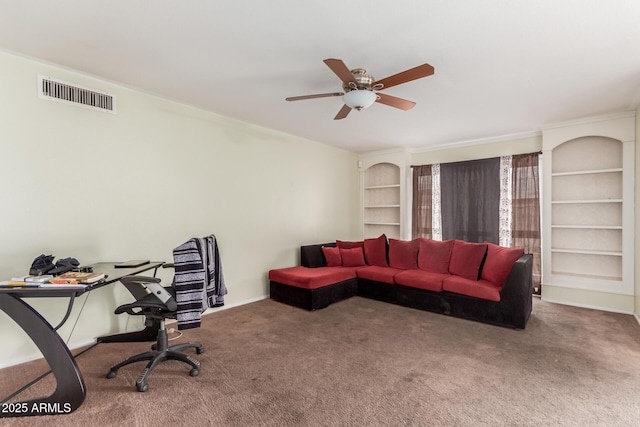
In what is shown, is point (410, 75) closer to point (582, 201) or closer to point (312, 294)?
point (312, 294)

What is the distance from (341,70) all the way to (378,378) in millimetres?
2289

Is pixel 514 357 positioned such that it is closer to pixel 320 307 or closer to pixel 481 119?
pixel 320 307

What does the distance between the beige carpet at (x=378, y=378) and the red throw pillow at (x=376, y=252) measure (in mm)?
1523

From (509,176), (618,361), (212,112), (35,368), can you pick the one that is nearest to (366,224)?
(509,176)

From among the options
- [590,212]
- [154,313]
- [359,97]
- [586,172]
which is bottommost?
[154,313]

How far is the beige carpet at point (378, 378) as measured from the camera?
6.11 feet

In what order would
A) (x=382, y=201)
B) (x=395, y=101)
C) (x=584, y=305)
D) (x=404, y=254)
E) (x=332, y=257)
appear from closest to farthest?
(x=395, y=101) < (x=584, y=305) < (x=404, y=254) < (x=332, y=257) < (x=382, y=201)

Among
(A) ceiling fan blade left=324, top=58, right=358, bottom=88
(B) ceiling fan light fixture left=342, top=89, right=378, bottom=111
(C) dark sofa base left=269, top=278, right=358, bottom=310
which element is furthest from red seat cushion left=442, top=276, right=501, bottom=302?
(A) ceiling fan blade left=324, top=58, right=358, bottom=88

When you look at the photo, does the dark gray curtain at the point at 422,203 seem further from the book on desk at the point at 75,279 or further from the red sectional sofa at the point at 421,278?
the book on desk at the point at 75,279

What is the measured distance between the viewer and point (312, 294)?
3.92 m

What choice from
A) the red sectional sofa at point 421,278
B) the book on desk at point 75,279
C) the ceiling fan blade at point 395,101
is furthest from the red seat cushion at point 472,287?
the book on desk at point 75,279

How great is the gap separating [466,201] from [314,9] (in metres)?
4.13

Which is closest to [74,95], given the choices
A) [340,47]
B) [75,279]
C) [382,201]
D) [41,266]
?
[41,266]

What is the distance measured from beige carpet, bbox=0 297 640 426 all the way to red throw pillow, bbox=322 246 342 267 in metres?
1.47
